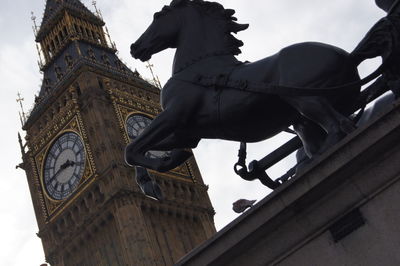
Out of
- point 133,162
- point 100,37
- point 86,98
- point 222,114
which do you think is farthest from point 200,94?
point 100,37

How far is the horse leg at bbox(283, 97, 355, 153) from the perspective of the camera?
5973mm

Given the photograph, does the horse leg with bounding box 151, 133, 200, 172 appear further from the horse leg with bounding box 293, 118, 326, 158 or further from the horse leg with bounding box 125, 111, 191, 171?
the horse leg with bounding box 293, 118, 326, 158

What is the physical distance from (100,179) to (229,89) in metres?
37.3

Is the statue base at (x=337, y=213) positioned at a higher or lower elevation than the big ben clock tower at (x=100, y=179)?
lower

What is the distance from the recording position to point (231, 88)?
21.2 feet

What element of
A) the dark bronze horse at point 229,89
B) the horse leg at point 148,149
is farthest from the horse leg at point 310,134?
the horse leg at point 148,149

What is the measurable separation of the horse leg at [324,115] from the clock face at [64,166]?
39.1 metres

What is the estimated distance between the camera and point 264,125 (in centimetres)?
646

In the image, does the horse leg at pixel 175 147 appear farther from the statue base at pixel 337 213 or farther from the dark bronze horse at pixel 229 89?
the statue base at pixel 337 213

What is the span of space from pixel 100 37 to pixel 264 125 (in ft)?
161

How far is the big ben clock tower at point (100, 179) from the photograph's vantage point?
139 ft

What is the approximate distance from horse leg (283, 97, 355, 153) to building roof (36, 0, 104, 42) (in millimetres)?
49611

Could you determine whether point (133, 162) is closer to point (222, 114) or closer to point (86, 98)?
point (222, 114)

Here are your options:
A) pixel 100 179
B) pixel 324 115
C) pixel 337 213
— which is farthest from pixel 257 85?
pixel 100 179
